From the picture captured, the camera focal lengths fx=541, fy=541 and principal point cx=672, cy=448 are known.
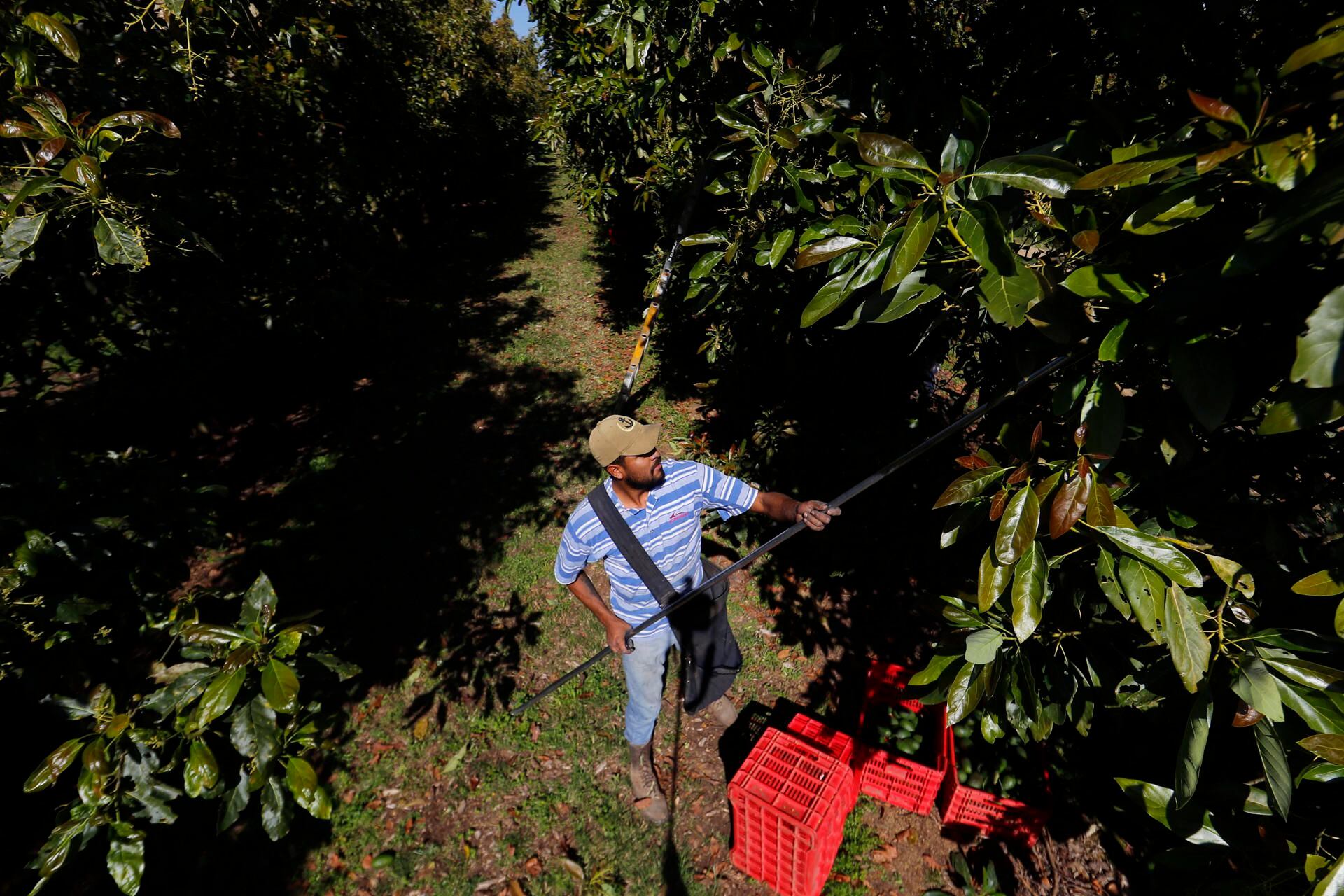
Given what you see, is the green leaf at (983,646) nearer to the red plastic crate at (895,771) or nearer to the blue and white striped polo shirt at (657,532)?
the blue and white striped polo shirt at (657,532)

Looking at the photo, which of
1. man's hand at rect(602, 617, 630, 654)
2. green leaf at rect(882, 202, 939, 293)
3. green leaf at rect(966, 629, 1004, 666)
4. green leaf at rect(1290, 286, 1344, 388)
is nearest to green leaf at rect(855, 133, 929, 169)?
green leaf at rect(882, 202, 939, 293)

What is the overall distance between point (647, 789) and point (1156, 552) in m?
3.46

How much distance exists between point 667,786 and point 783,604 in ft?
6.50

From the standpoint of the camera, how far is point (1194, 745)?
50.8 inches

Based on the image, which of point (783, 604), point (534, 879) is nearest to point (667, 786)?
point (534, 879)

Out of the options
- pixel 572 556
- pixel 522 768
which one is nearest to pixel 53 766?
pixel 572 556

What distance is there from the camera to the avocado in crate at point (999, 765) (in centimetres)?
355

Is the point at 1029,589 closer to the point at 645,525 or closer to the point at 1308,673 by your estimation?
the point at 1308,673

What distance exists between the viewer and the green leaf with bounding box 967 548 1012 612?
140 cm

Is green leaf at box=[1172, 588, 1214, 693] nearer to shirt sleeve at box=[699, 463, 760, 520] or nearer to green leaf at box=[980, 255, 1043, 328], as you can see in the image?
green leaf at box=[980, 255, 1043, 328]

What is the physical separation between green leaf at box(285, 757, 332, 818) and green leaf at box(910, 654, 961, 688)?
1.91 m

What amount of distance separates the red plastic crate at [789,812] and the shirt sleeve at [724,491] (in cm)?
149

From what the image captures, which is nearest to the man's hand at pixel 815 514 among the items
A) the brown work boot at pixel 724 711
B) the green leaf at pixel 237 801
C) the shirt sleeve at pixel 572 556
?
the shirt sleeve at pixel 572 556

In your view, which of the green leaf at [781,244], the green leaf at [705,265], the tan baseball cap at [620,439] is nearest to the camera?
the green leaf at [781,244]
